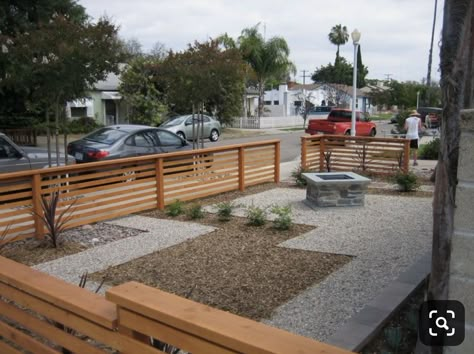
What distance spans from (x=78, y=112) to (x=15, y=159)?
25.1 m

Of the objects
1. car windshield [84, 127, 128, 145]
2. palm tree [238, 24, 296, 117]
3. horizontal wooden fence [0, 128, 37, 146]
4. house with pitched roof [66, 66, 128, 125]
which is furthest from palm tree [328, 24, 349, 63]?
car windshield [84, 127, 128, 145]

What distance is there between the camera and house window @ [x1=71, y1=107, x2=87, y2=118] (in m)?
33.3

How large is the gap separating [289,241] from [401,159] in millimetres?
7221

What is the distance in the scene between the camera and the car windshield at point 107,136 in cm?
1244

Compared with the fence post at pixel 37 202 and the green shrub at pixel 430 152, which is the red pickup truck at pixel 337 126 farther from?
the fence post at pixel 37 202

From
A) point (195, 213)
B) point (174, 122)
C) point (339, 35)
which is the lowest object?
point (195, 213)

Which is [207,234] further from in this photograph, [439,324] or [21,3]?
[21,3]

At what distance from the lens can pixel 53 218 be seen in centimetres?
708

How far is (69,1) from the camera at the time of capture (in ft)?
66.1

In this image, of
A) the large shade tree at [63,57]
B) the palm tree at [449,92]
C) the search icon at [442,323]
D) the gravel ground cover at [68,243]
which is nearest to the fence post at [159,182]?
the gravel ground cover at [68,243]

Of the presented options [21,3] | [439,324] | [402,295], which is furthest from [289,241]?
[21,3]

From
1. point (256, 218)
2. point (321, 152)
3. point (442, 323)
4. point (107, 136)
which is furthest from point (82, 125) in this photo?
point (442, 323)

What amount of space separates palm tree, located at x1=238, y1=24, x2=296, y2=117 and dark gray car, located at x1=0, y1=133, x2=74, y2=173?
3149 cm

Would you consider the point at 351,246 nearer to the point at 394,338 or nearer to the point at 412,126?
the point at 394,338
